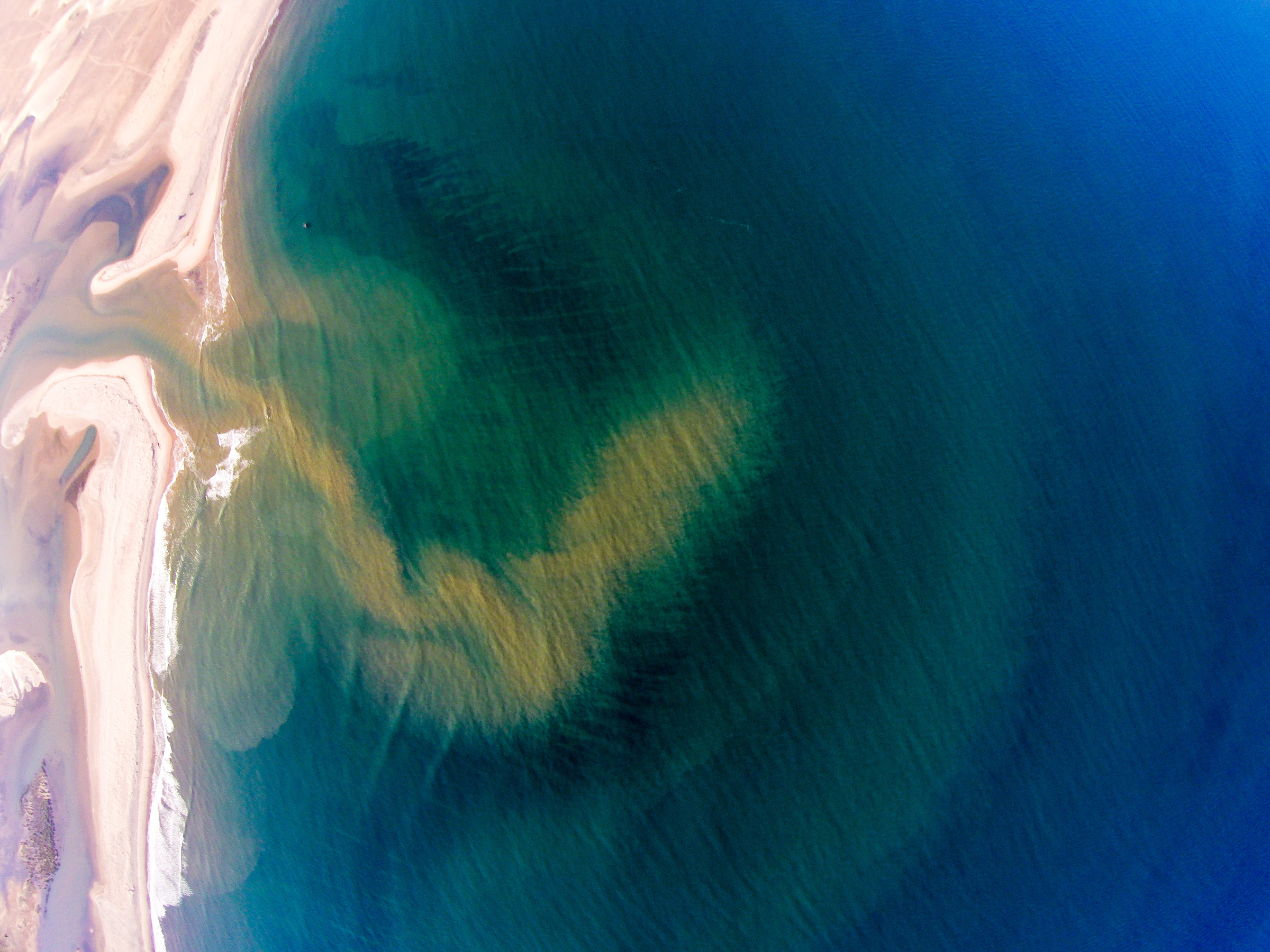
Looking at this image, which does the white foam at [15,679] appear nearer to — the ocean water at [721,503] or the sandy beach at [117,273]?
the sandy beach at [117,273]

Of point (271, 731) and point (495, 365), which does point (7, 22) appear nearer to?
point (495, 365)

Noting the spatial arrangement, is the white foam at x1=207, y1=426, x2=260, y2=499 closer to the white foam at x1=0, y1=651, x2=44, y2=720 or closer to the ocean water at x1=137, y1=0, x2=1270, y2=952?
the ocean water at x1=137, y1=0, x2=1270, y2=952

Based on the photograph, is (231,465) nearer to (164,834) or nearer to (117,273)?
(117,273)

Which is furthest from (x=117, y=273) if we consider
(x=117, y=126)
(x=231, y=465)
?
(x=231, y=465)

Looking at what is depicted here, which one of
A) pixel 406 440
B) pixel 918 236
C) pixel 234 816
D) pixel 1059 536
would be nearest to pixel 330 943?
pixel 234 816

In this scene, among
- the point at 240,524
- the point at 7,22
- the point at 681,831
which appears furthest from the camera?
the point at 7,22

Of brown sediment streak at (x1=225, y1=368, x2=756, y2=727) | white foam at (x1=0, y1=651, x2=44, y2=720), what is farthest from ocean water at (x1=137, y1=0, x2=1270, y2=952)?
white foam at (x1=0, y1=651, x2=44, y2=720)
